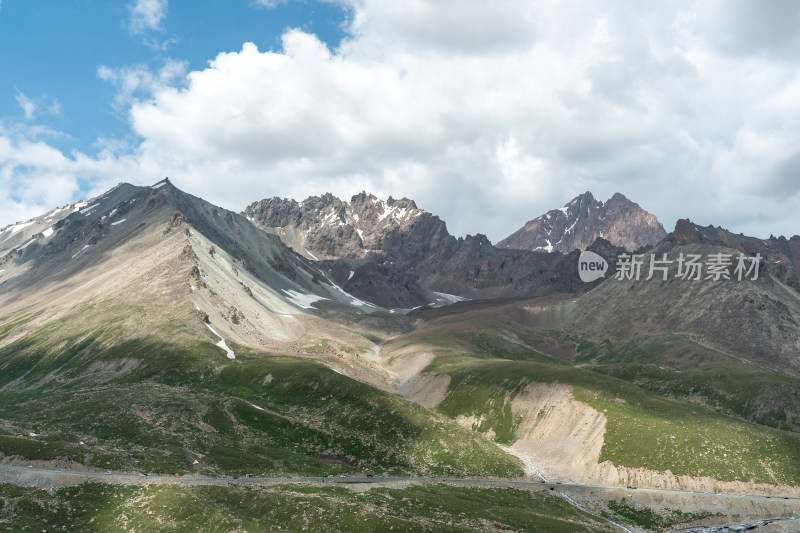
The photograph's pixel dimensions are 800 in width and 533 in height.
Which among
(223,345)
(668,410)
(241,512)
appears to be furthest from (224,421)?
(668,410)

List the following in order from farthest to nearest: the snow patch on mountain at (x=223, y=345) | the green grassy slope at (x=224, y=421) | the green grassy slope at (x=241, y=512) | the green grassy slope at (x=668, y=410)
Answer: the snow patch on mountain at (x=223, y=345), the green grassy slope at (x=668, y=410), the green grassy slope at (x=224, y=421), the green grassy slope at (x=241, y=512)

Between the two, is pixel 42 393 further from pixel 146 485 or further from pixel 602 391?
pixel 602 391

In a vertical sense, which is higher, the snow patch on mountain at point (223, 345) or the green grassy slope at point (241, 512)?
the snow patch on mountain at point (223, 345)

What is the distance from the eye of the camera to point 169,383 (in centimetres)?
14050

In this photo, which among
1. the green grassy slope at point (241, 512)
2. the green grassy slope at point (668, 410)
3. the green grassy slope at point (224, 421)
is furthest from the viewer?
the green grassy slope at point (668, 410)

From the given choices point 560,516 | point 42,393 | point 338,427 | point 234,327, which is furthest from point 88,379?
point 560,516

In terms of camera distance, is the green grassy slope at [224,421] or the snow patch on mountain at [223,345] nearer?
the green grassy slope at [224,421]

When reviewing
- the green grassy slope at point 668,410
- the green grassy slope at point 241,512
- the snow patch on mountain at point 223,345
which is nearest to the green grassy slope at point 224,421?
the snow patch on mountain at point 223,345

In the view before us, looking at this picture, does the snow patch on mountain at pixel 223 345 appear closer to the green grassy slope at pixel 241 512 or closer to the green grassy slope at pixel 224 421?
the green grassy slope at pixel 224 421

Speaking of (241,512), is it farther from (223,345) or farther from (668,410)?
(223,345)

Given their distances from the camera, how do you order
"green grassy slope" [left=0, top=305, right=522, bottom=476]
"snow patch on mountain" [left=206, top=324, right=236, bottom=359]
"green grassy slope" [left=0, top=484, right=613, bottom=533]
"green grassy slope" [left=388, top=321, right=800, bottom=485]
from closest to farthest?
"green grassy slope" [left=0, top=484, right=613, bottom=533] < "green grassy slope" [left=0, top=305, right=522, bottom=476] < "green grassy slope" [left=388, top=321, right=800, bottom=485] < "snow patch on mountain" [left=206, top=324, right=236, bottom=359]

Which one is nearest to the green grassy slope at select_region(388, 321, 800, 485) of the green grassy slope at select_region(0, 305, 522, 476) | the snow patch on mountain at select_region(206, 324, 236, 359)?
the green grassy slope at select_region(0, 305, 522, 476)

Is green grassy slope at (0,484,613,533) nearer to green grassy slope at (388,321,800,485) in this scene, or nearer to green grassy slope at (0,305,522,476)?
green grassy slope at (0,305,522,476)

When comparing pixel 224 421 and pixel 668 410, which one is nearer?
pixel 224 421
